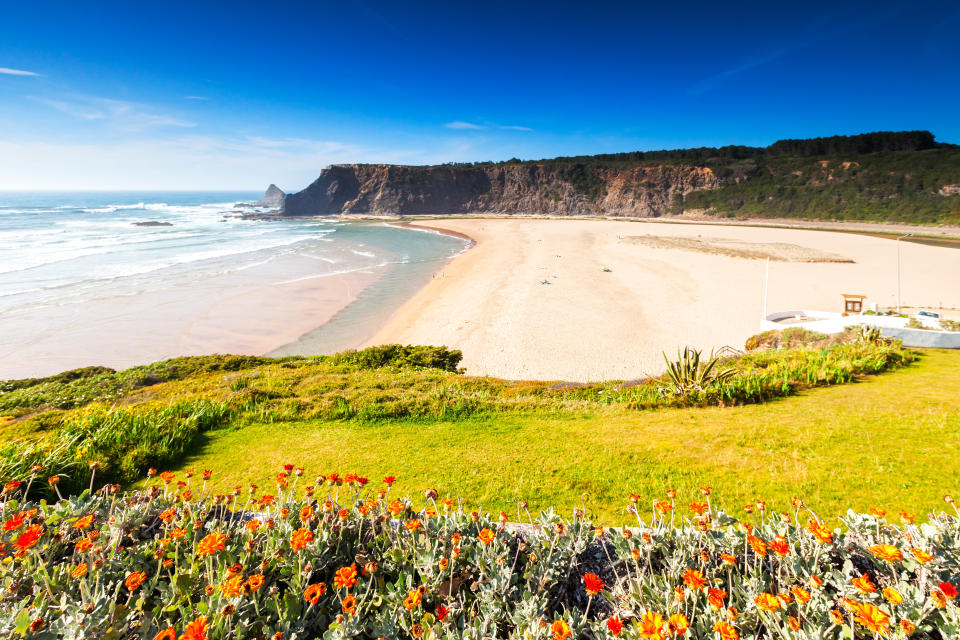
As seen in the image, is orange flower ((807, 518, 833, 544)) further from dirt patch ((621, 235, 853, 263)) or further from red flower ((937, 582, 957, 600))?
dirt patch ((621, 235, 853, 263))

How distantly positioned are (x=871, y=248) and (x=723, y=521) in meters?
64.6

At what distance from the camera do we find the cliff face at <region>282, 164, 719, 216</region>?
113 meters

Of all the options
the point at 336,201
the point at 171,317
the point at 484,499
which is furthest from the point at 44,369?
the point at 336,201

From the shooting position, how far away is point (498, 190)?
130000mm

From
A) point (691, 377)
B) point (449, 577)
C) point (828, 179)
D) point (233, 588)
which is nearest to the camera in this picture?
point (233, 588)

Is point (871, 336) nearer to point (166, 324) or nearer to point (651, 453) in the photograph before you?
point (651, 453)

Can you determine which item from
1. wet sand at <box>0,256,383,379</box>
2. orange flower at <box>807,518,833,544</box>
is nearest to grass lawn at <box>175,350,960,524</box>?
orange flower at <box>807,518,833,544</box>

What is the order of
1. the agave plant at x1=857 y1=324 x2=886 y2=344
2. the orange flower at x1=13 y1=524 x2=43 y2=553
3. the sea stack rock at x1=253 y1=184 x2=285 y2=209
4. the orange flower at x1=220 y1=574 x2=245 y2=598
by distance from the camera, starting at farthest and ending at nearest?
the sea stack rock at x1=253 y1=184 x2=285 y2=209 → the agave plant at x1=857 y1=324 x2=886 y2=344 → the orange flower at x1=13 y1=524 x2=43 y2=553 → the orange flower at x1=220 y1=574 x2=245 y2=598

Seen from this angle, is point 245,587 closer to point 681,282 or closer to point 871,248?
point 681,282

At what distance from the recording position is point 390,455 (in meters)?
4.79

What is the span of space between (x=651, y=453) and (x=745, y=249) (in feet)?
179

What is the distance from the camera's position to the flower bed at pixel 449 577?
1.83 metres

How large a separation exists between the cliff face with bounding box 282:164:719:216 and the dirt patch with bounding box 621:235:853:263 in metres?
58.3

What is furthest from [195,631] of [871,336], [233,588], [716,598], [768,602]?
[871,336]
